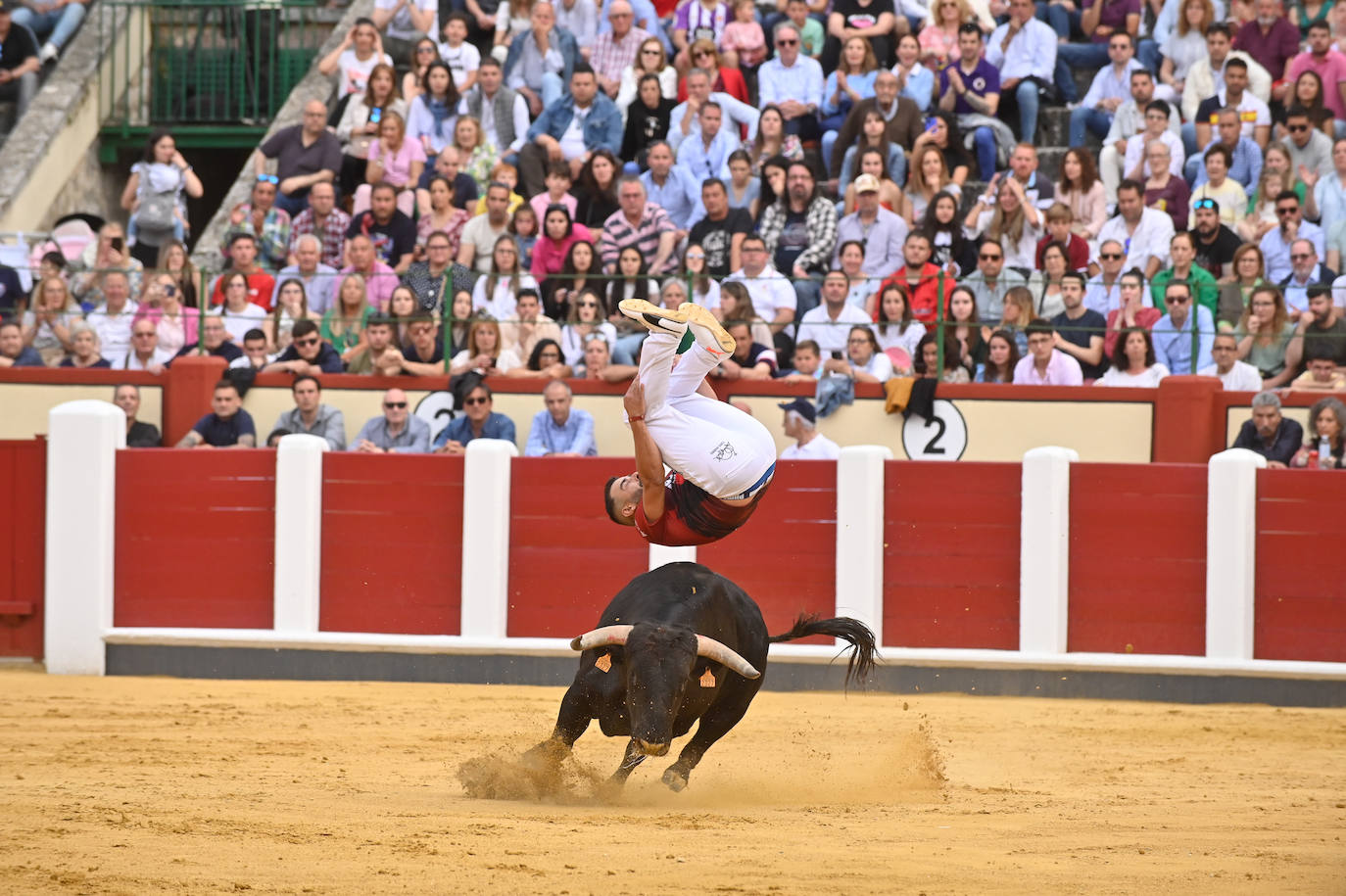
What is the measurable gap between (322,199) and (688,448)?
7.16m

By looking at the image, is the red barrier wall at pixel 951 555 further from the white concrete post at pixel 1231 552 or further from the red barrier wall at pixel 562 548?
the red barrier wall at pixel 562 548

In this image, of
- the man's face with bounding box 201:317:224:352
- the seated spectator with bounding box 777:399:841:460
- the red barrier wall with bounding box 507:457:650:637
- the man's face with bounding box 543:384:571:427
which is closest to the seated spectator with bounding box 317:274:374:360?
the man's face with bounding box 201:317:224:352

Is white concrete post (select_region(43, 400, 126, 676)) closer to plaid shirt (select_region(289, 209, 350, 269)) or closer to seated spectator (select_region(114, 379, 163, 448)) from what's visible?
seated spectator (select_region(114, 379, 163, 448))

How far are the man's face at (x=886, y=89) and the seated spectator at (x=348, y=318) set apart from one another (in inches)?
148

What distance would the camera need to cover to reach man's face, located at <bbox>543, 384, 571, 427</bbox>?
10977mm

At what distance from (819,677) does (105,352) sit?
549cm

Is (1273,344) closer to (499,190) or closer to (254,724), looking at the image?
(499,190)

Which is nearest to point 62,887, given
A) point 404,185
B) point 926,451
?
point 926,451

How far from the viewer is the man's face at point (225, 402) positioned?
1153 centimetres

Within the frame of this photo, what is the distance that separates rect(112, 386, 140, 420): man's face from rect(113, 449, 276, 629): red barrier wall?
3.44 ft

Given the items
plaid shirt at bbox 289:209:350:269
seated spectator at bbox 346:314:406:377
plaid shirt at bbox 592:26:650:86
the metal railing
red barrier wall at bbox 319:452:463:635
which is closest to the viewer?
red barrier wall at bbox 319:452:463:635

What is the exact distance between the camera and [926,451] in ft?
37.9

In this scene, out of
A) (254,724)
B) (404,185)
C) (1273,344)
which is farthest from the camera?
(404,185)

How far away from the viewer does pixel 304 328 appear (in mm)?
12094
